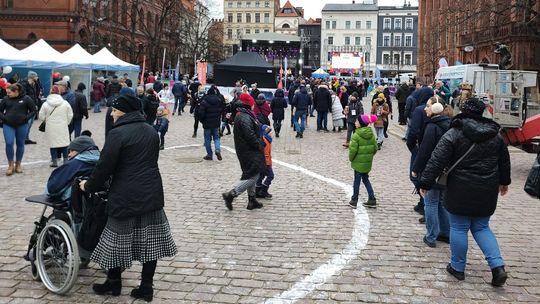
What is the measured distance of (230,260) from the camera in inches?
242

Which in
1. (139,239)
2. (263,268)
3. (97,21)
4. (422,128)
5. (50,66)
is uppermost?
(97,21)

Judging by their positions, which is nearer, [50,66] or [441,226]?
[441,226]

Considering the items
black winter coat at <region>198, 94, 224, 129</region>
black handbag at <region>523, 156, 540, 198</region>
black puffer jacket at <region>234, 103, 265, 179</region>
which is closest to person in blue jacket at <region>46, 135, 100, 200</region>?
black puffer jacket at <region>234, 103, 265, 179</region>

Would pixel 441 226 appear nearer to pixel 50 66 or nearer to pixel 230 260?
pixel 230 260

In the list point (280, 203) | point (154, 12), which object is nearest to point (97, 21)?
point (154, 12)

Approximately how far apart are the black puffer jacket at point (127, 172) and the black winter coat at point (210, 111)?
8.74 meters

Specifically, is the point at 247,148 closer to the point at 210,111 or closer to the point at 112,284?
the point at 112,284

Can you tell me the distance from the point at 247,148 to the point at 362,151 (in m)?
1.81

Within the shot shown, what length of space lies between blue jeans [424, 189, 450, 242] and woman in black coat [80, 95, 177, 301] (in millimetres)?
3368

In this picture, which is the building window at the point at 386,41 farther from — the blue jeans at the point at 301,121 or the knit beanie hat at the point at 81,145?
the knit beanie hat at the point at 81,145

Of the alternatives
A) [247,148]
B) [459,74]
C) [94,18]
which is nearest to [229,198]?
[247,148]

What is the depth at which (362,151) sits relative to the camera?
8750mm

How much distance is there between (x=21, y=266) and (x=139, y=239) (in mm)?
1780

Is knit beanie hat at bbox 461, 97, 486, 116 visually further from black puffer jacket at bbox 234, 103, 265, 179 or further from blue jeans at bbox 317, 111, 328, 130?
blue jeans at bbox 317, 111, 328, 130
